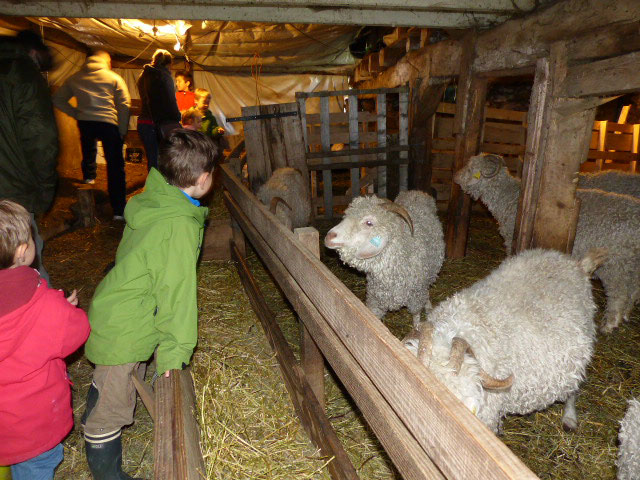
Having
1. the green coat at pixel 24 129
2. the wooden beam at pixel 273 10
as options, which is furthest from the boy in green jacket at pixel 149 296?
the wooden beam at pixel 273 10

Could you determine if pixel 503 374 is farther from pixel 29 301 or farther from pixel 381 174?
pixel 381 174

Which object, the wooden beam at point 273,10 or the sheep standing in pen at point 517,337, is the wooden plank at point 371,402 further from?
the wooden beam at point 273,10

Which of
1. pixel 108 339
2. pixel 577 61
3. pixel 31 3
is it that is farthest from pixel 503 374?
pixel 31 3

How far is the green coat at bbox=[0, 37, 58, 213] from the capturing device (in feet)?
9.46

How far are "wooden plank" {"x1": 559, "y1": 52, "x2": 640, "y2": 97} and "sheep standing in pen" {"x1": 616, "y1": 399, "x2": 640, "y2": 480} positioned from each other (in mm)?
2386

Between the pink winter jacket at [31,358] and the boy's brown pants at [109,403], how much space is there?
16 cm

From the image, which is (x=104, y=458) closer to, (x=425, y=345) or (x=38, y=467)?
(x=38, y=467)

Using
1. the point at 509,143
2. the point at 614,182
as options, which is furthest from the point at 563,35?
the point at 509,143

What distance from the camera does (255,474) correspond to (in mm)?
2080

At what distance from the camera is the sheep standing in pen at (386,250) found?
3.38 metres

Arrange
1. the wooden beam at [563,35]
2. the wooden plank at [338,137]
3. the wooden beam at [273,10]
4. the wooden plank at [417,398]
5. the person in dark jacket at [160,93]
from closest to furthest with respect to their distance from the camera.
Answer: the wooden plank at [417,398], the wooden beam at [563,35], the wooden beam at [273,10], the person in dark jacket at [160,93], the wooden plank at [338,137]

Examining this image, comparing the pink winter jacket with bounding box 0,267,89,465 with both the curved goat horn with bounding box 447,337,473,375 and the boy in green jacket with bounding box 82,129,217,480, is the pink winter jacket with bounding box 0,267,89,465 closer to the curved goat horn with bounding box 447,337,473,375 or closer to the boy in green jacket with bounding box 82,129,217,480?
the boy in green jacket with bounding box 82,129,217,480

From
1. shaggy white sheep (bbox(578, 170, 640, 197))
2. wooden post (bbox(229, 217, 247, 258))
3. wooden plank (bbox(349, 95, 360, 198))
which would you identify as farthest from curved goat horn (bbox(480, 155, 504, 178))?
wooden post (bbox(229, 217, 247, 258))

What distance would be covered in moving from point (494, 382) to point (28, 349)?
80.4 inches
